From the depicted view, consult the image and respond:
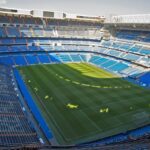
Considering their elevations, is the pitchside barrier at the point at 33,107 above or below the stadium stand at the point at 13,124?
below

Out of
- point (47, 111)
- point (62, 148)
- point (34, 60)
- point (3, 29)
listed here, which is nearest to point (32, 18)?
point (3, 29)

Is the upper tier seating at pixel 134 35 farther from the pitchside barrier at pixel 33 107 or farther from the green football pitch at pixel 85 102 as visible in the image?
the pitchside barrier at pixel 33 107

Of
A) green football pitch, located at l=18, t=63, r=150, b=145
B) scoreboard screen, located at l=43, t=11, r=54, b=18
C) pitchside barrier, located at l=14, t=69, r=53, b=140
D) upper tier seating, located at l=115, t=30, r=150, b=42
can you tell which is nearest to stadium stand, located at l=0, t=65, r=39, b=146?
pitchside barrier, located at l=14, t=69, r=53, b=140

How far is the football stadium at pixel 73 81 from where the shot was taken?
1139 inches

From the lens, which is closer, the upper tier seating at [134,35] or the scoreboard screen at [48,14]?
the upper tier seating at [134,35]

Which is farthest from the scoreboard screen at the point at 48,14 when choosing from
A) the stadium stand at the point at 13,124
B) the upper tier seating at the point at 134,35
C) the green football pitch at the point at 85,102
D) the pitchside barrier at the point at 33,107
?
the stadium stand at the point at 13,124

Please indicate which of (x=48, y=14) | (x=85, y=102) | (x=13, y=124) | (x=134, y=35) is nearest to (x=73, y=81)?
(x=85, y=102)

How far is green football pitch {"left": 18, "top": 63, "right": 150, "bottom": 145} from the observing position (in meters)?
30.9

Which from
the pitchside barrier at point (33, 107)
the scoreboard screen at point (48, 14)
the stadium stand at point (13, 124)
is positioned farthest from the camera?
the scoreboard screen at point (48, 14)

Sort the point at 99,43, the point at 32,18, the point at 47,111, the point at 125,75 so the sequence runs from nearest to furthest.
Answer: the point at 47,111 → the point at 125,75 → the point at 32,18 → the point at 99,43

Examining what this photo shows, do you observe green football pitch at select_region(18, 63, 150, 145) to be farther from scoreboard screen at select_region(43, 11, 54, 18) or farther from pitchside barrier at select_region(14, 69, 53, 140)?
scoreboard screen at select_region(43, 11, 54, 18)

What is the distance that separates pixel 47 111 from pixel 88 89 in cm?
1193

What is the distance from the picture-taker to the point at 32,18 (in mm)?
74500

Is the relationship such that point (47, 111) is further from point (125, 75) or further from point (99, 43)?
point (99, 43)
